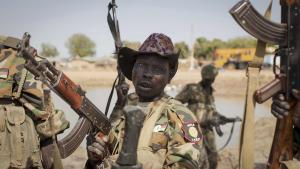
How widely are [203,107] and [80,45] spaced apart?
86807mm

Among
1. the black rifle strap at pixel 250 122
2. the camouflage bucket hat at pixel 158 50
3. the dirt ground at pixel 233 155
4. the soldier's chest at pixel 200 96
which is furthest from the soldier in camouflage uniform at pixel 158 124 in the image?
the dirt ground at pixel 233 155

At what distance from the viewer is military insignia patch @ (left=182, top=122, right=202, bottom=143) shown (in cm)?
254

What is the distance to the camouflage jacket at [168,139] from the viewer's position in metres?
2.46

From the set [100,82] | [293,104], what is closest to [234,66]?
[100,82]

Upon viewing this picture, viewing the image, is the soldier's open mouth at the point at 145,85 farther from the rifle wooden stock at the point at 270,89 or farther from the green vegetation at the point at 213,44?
the green vegetation at the point at 213,44

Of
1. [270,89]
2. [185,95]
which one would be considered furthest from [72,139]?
[185,95]

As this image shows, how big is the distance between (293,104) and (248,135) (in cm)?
46

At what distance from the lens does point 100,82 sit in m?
33.8

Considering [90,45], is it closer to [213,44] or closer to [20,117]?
[213,44]

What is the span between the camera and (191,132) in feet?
8.40

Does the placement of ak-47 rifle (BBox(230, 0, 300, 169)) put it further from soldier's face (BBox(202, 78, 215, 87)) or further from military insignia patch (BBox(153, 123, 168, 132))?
soldier's face (BBox(202, 78, 215, 87))

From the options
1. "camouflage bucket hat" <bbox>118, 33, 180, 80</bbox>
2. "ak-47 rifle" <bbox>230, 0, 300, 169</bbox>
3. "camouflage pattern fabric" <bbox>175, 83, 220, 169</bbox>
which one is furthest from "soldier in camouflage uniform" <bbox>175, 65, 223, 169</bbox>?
"camouflage bucket hat" <bbox>118, 33, 180, 80</bbox>

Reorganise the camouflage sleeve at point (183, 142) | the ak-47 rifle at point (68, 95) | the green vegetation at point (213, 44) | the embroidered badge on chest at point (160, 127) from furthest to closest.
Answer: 1. the green vegetation at point (213, 44)
2. the ak-47 rifle at point (68, 95)
3. the embroidered badge on chest at point (160, 127)
4. the camouflage sleeve at point (183, 142)

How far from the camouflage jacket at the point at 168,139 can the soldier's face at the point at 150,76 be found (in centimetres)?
8
